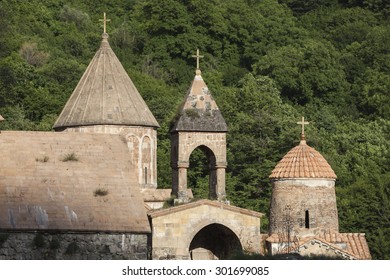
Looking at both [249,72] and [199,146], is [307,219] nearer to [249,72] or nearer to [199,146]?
[199,146]

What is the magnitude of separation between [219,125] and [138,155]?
9.71ft

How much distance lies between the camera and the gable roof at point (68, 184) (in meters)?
36.7

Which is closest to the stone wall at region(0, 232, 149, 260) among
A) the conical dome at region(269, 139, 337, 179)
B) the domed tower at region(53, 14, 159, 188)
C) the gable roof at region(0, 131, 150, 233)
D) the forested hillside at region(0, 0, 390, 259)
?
the gable roof at region(0, 131, 150, 233)

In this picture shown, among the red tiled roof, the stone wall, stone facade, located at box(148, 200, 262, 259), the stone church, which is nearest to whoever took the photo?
the stone wall

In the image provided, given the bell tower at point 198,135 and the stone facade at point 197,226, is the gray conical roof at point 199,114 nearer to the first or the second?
the bell tower at point 198,135

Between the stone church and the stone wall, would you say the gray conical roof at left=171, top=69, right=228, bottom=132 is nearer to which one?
the stone church

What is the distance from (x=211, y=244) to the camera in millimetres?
42562

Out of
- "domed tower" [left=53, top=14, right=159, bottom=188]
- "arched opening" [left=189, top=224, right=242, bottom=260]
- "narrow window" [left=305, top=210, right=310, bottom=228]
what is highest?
"domed tower" [left=53, top=14, right=159, bottom=188]

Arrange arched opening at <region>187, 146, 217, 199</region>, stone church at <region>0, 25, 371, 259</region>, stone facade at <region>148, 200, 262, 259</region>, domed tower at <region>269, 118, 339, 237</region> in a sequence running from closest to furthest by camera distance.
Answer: stone church at <region>0, 25, 371, 259</region>, stone facade at <region>148, 200, 262, 259</region>, domed tower at <region>269, 118, 339, 237</region>, arched opening at <region>187, 146, 217, 199</region>

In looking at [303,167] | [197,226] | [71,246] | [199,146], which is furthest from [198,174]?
[71,246]

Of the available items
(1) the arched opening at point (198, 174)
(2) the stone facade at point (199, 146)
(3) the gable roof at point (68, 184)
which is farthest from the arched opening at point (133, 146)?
(1) the arched opening at point (198, 174)

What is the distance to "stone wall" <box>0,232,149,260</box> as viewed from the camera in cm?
3591

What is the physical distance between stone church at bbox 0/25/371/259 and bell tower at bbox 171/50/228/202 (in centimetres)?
3

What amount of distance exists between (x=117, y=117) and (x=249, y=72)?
4237 cm
